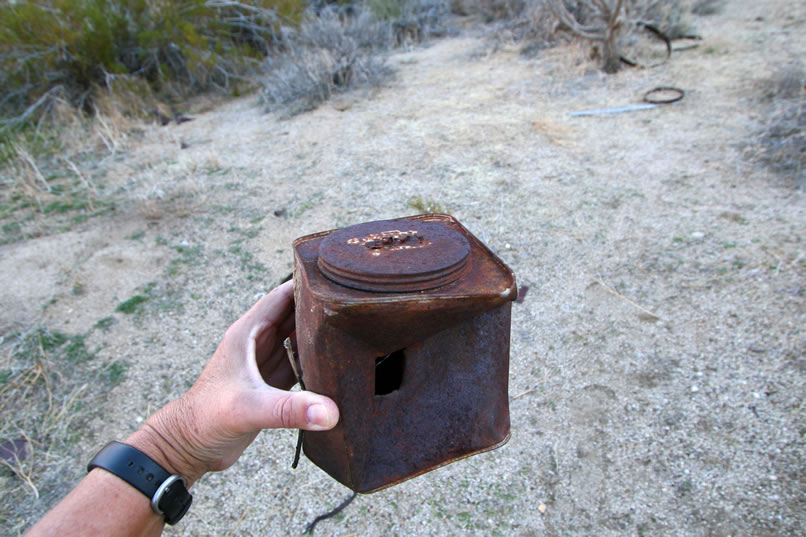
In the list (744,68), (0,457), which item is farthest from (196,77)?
(744,68)

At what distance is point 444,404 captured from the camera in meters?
1.24

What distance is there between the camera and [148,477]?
126cm

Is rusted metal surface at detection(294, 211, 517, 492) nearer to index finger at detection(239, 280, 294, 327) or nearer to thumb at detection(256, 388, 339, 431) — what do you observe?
thumb at detection(256, 388, 339, 431)

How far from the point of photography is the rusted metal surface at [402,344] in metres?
1.04

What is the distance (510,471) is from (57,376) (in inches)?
84.1

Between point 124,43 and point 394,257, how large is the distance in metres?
6.82

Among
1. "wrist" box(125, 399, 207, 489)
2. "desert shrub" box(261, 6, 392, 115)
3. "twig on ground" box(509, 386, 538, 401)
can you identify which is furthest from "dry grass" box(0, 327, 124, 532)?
"desert shrub" box(261, 6, 392, 115)

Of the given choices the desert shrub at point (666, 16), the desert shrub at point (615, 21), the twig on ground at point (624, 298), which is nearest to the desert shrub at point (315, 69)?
the desert shrub at point (615, 21)

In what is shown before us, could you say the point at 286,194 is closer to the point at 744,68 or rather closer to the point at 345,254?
the point at 345,254

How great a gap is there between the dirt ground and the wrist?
601mm

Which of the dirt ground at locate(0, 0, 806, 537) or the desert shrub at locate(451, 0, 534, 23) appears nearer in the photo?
the dirt ground at locate(0, 0, 806, 537)

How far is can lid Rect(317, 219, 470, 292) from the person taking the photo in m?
1.03

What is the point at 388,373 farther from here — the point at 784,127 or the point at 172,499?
the point at 784,127

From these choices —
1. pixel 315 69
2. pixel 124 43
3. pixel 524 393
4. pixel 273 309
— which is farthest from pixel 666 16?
pixel 273 309
